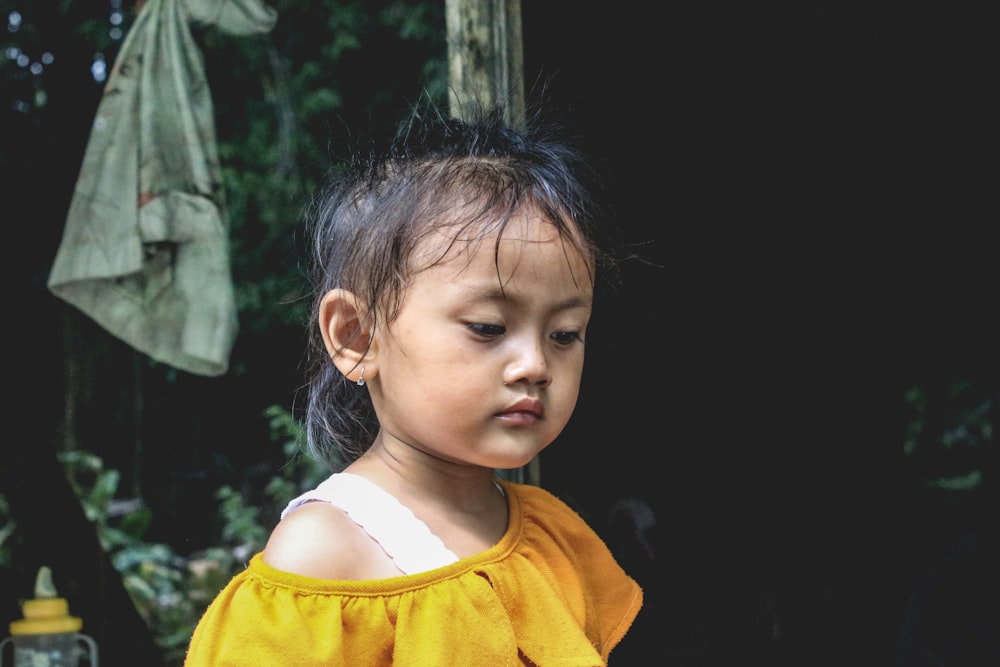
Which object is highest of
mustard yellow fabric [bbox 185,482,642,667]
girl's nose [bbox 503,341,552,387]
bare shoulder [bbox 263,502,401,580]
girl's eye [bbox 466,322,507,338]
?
girl's eye [bbox 466,322,507,338]

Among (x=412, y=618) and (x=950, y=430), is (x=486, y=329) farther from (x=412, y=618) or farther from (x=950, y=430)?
(x=950, y=430)

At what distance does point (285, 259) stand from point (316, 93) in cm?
44

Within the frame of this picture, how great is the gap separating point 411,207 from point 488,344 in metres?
0.22

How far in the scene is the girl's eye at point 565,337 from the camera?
4.59ft

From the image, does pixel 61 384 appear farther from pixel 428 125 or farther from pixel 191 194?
pixel 428 125

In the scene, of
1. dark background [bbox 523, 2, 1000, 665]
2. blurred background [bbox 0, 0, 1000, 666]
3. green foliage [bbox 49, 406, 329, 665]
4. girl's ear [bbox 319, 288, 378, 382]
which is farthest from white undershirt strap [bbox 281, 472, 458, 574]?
green foliage [bbox 49, 406, 329, 665]

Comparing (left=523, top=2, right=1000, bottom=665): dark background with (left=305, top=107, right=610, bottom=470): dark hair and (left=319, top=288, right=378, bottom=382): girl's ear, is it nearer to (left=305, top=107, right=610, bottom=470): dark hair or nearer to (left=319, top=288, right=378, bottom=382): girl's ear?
(left=305, top=107, right=610, bottom=470): dark hair

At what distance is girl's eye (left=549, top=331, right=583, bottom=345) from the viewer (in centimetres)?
140

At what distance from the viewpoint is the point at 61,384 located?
2.53m

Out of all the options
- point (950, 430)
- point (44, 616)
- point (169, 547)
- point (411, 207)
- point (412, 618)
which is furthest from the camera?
point (169, 547)

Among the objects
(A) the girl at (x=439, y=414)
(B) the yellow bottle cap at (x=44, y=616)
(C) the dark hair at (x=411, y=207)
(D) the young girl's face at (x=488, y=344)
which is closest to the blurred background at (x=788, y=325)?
(C) the dark hair at (x=411, y=207)

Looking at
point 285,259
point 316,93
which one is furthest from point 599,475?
point 316,93

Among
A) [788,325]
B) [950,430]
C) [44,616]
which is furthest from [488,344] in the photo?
[44,616]

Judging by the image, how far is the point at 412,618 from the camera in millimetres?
1286
